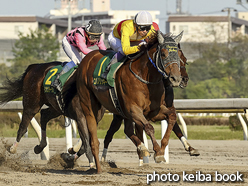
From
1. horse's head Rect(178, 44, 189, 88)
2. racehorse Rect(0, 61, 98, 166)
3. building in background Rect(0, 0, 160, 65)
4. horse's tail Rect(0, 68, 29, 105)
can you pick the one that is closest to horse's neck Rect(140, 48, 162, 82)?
horse's head Rect(178, 44, 189, 88)

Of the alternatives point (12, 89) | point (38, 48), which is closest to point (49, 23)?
point (38, 48)

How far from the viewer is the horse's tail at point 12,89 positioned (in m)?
7.66

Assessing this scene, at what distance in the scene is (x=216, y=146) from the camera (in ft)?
28.5

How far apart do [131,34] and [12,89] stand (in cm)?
299

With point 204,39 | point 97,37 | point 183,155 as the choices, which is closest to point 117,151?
point 183,155

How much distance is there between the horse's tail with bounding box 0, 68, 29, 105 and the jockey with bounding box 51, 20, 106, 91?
104cm

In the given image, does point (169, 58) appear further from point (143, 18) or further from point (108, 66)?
point (108, 66)

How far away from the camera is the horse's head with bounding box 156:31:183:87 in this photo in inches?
184

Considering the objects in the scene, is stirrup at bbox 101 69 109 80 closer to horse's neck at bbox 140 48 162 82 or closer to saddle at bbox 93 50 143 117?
saddle at bbox 93 50 143 117

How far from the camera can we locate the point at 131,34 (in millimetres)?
5488

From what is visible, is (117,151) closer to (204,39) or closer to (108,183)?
(108,183)

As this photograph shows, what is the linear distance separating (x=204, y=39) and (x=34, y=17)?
2001 centimetres

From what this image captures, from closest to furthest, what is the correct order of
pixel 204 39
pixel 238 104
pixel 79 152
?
pixel 79 152 < pixel 238 104 < pixel 204 39

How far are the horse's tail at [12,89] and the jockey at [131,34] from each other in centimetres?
240
